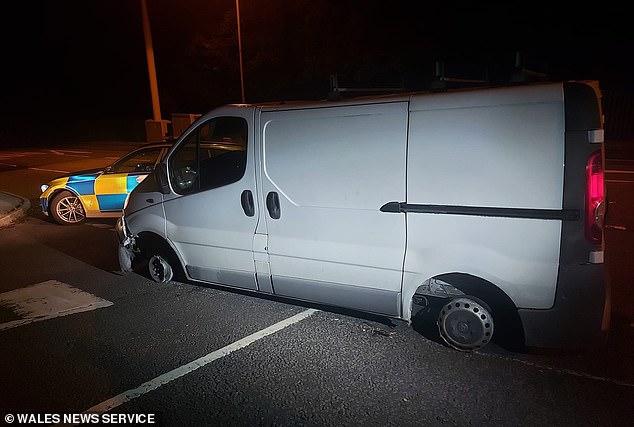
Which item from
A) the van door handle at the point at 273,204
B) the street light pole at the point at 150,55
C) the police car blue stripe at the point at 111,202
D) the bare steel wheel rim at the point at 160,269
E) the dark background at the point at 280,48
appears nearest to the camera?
the van door handle at the point at 273,204

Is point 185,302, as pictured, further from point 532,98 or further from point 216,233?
point 532,98

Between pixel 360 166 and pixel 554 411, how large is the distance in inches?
83.1

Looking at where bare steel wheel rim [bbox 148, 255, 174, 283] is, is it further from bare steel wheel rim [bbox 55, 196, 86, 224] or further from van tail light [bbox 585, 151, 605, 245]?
van tail light [bbox 585, 151, 605, 245]

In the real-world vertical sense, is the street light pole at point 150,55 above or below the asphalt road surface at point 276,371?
above

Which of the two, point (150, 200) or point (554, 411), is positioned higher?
point (150, 200)

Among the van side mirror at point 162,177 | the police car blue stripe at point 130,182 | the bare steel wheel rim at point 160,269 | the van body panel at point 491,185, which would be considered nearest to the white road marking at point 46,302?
the bare steel wheel rim at point 160,269

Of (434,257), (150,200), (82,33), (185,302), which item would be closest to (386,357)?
(434,257)

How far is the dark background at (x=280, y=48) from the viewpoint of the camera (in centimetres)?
2320

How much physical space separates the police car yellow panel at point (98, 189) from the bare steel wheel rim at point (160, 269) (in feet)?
10.4

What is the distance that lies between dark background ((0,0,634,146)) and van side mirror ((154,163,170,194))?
388 inches

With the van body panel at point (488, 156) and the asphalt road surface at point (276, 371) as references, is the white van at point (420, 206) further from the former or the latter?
the asphalt road surface at point (276, 371)

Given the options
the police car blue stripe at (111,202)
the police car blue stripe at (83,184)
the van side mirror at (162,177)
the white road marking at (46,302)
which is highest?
the van side mirror at (162,177)

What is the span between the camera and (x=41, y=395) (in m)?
3.50

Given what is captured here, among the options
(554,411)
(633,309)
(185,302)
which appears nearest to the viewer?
(554,411)
